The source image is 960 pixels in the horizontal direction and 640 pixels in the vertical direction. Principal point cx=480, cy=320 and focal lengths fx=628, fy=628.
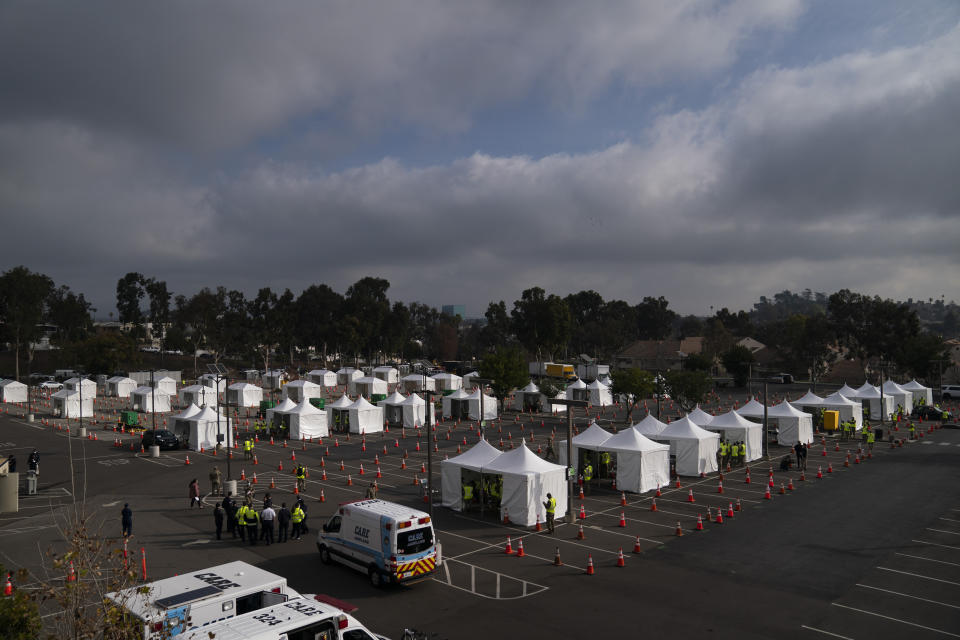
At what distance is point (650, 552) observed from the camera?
17625mm

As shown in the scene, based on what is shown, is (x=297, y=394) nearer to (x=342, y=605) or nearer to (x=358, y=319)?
(x=358, y=319)

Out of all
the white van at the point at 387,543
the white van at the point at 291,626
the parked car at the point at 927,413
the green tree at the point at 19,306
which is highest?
the green tree at the point at 19,306

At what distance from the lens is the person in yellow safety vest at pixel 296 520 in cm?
1900

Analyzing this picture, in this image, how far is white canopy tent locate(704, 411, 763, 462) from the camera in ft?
103

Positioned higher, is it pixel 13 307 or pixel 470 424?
pixel 13 307

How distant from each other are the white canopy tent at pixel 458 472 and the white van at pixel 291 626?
1244cm

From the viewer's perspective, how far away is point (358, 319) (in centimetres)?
10044

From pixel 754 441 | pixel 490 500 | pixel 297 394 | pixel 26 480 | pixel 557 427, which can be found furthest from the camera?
pixel 297 394

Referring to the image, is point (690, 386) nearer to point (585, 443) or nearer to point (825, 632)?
point (585, 443)

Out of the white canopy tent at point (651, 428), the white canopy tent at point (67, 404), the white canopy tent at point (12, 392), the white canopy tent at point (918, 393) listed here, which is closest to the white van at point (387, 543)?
the white canopy tent at point (651, 428)

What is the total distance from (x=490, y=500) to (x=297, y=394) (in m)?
45.0

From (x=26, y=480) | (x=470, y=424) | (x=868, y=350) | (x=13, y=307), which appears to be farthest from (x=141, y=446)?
(x=868, y=350)

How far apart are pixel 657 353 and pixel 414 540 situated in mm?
100097

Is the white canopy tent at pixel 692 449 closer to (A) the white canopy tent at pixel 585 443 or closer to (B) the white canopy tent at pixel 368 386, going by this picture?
(A) the white canopy tent at pixel 585 443
